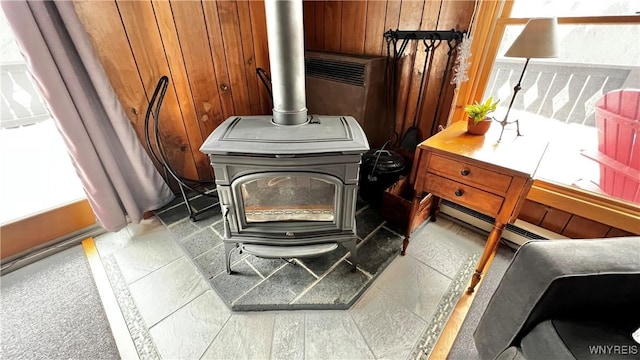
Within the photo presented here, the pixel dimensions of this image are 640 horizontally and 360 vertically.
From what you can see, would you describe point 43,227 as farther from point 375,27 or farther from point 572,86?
point 572,86

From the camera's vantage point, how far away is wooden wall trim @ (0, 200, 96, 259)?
4.81ft

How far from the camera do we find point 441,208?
1862mm

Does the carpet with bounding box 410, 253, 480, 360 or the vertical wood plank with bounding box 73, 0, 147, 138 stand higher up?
the vertical wood plank with bounding box 73, 0, 147, 138

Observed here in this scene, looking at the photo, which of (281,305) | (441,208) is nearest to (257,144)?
(281,305)

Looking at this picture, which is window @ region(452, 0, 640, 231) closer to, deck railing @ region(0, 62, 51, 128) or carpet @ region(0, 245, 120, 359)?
carpet @ region(0, 245, 120, 359)

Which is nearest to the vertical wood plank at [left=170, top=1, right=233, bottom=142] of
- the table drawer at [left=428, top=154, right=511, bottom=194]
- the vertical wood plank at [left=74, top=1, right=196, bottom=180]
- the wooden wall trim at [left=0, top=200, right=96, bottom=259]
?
the vertical wood plank at [left=74, top=1, right=196, bottom=180]

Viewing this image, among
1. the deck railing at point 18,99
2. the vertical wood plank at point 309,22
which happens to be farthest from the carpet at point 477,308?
the deck railing at point 18,99

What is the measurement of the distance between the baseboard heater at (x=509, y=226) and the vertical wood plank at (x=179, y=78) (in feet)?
5.99

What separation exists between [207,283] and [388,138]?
58.4 inches

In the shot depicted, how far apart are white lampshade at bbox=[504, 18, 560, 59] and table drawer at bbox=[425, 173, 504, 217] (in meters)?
0.57

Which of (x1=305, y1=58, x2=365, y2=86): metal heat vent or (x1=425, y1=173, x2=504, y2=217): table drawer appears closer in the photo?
(x1=425, y1=173, x2=504, y2=217): table drawer

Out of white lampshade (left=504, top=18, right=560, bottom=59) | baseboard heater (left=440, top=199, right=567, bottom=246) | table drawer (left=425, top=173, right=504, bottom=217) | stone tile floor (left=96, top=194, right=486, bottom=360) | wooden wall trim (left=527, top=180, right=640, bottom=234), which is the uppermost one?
white lampshade (left=504, top=18, right=560, bottom=59)

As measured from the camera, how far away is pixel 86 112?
1.36 metres

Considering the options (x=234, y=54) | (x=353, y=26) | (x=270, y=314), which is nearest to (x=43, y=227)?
(x=270, y=314)
